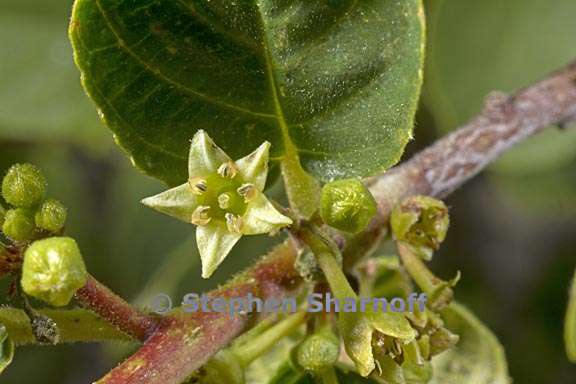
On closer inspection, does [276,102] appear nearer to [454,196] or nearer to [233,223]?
[233,223]

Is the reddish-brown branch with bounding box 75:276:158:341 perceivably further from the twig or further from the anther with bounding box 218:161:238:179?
the anther with bounding box 218:161:238:179

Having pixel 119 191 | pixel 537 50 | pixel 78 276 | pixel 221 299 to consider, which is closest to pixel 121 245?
pixel 119 191

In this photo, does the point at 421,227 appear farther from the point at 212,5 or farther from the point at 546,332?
the point at 546,332

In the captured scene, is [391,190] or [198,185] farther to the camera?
[391,190]

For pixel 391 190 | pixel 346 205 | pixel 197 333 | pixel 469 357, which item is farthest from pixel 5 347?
pixel 469 357

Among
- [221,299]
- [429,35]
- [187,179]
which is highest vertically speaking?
[187,179]

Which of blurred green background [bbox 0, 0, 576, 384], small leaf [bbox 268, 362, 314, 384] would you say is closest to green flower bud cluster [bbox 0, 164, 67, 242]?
small leaf [bbox 268, 362, 314, 384]
